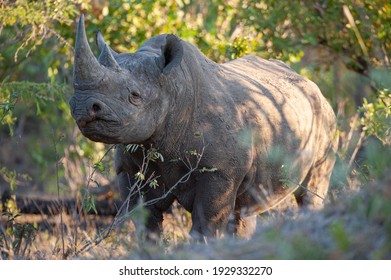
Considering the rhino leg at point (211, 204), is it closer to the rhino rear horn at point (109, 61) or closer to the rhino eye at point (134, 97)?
the rhino eye at point (134, 97)

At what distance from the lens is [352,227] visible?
5.55m

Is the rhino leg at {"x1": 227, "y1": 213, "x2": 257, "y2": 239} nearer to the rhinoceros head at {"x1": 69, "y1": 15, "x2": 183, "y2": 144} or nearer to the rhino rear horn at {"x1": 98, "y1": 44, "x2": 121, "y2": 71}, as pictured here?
the rhinoceros head at {"x1": 69, "y1": 15, "x2": 183, "y2": 144}

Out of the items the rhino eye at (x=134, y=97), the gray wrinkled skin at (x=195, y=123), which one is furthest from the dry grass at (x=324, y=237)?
the rhino eye at (x=134, y=97)

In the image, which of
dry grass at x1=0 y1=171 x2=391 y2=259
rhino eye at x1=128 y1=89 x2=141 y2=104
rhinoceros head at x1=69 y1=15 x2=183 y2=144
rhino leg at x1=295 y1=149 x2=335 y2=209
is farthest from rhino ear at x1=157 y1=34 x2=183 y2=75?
rhino leg at x1=295 y1=149 x2=335 y2=209

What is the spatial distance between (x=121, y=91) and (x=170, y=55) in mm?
734

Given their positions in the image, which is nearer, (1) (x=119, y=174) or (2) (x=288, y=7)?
(1) (x=119, y=174)

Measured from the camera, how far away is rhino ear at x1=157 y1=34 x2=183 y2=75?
8.34m

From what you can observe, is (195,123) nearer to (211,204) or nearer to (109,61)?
(211,204)

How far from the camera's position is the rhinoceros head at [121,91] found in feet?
25.3

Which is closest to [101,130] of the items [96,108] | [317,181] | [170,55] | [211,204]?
[96,108]

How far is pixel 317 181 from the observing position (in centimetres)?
1071

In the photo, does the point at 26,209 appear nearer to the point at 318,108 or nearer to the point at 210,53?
the point at 210,53
